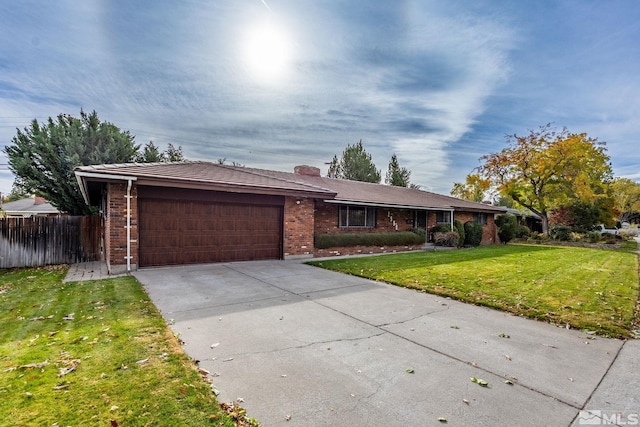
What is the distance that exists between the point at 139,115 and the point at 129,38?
6798 mm

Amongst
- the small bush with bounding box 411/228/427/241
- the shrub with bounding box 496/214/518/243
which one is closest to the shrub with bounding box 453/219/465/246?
the small bush with bounding box 411/228/427/241

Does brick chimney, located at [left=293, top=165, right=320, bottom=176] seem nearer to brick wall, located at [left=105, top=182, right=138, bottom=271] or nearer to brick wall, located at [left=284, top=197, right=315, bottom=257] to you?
brick wall, located at [left=284, top=197, right=315, bottom=257]

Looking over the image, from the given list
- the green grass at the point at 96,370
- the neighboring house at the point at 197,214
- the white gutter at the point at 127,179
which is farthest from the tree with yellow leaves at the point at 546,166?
the green grass at the point at 96,370

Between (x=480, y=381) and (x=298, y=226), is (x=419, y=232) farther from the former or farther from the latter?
(x=480, y=381)

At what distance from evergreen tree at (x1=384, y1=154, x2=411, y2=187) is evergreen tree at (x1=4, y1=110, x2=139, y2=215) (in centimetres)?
3075

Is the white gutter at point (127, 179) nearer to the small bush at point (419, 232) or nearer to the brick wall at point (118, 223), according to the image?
the brick wall at point (118, 223)

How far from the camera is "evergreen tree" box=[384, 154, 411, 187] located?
39631 millimetres

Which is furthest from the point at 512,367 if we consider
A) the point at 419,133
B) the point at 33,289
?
the point at 419,133

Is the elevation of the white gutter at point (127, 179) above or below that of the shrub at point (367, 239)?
above

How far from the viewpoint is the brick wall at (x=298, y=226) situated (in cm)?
1141

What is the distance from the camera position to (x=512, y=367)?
3410mm

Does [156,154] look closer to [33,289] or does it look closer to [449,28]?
[33,289]

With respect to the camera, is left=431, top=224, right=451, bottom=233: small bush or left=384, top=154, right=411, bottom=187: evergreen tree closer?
left=431, top=224, right=451, bottom=233: small bush

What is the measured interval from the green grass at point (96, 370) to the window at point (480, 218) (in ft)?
68.5
